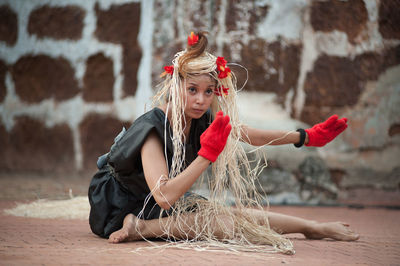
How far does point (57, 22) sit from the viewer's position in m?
4.31

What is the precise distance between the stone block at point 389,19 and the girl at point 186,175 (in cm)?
202

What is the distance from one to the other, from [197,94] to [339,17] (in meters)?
2.30

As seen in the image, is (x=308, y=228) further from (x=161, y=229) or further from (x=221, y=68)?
(x=221, y=68)

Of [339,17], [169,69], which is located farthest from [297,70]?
[169,69]

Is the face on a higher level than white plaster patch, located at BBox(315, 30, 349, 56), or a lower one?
lower

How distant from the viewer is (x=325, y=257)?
1.94m

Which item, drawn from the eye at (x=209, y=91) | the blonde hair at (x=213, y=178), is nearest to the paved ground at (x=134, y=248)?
the blonde hair at (x=213, y=178)

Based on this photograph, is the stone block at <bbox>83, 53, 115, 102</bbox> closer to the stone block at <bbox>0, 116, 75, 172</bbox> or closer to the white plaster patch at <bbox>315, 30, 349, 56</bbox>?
the stone block at <bbox>0, 116, 75, 172</bbox>

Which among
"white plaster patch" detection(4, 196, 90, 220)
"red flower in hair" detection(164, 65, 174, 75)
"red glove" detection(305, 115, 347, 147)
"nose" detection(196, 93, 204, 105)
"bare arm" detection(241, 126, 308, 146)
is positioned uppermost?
"red flower in hair" detection(164, 65, 174, 75)

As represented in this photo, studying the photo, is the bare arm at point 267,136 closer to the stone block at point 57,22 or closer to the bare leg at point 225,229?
the bare leg at point 225,229

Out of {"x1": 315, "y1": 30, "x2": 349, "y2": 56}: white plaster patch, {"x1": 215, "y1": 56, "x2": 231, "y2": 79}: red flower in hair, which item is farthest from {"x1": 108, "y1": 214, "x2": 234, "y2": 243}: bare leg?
{"x1": 315, "y1": 30, "x2": 349, "y2": 56}: white plaster patch

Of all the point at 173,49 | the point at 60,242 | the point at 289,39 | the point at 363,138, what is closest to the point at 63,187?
the point at 173,49

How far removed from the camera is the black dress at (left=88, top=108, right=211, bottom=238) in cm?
219

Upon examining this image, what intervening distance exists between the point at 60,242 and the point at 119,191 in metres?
0.43
